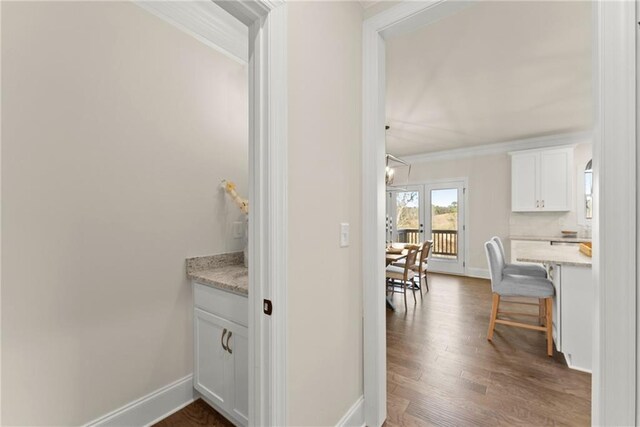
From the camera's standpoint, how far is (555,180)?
15.7 feet

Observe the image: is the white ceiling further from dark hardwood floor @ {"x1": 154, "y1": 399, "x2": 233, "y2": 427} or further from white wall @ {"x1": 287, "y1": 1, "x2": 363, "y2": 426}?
dark hardwood floor @ {"x1": 154, "y1": 399, "x2": 233, "y2": 427}

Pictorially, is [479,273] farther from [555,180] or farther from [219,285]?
[219,285]

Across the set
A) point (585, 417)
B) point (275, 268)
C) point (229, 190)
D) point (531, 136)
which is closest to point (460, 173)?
point (531, 136)

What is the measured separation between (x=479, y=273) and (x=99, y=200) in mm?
6134

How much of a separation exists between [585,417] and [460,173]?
4.79 metres

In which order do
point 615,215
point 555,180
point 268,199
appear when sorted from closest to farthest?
point 615,215, point 268,199, point 555,180

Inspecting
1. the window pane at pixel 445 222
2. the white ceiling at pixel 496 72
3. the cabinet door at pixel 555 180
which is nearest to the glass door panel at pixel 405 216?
the window pane at pixel 445 222

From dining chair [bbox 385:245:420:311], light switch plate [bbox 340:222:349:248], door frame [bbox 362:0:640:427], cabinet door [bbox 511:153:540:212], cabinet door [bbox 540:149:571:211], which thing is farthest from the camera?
cabinet door [bbox 511:153:540:212]

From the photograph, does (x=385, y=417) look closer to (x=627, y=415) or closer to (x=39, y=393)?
(x=627, y=415)

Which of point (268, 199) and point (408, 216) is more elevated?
point (268, 199)

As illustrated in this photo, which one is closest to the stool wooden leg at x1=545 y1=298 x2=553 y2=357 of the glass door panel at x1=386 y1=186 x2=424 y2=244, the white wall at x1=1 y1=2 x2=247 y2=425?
the white wall at x1=1 y1=2 x2=247 y2=425

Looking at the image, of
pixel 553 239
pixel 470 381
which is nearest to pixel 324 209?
pixel 470 381

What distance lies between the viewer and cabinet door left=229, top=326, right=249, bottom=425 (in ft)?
4.94

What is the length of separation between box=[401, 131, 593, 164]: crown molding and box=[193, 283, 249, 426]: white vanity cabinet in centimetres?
564
